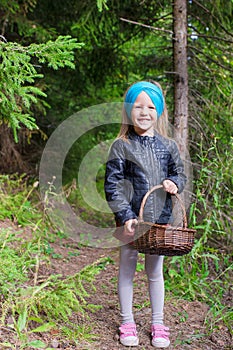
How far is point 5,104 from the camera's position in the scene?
122 inches

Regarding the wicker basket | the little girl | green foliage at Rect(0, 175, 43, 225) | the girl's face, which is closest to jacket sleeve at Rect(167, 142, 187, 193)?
the little girl

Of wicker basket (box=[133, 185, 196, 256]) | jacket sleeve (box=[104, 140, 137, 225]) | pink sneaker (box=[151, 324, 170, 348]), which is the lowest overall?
pink sneaker (box=[151, 324, 170, 348])

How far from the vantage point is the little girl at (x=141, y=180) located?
301 cm

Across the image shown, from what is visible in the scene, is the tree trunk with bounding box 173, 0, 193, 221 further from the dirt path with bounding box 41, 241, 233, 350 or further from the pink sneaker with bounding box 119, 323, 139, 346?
the pink sneaker with bounding box 119, 323, 139, 346

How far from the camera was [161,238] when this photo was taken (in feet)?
8.89

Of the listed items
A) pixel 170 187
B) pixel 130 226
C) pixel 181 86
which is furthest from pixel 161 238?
pixel 181 86

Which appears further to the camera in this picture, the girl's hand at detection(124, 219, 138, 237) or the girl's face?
the girl's face

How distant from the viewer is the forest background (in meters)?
2.99

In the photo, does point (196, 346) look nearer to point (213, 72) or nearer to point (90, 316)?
point (90, 316)

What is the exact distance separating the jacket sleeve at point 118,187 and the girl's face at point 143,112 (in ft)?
0.62

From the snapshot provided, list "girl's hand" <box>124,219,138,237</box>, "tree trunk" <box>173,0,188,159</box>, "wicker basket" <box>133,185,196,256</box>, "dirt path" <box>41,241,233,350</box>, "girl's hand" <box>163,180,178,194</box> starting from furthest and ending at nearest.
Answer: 1. "tree trunk" <box>173,0,188,159</box>
2. "dirt path" <box>41,241,233,350</box>
3. "girl's hand" <box>163,180,178,194</box>
4. "girl's hand" <box>124,219,138,237</box>
5. "wicker basket" <box>133,185,196,256</box>

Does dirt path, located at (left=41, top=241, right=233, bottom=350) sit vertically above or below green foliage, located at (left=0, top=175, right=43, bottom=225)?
below

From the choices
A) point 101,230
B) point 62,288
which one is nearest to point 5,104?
point 62,288

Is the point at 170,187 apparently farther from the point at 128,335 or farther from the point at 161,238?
the point at 128,335
